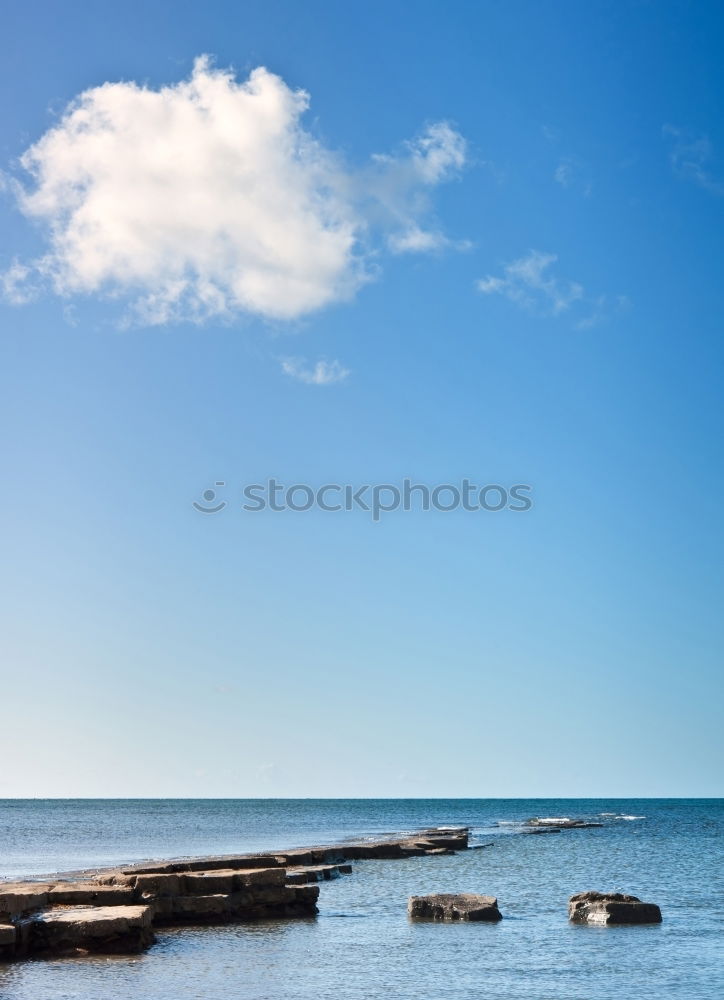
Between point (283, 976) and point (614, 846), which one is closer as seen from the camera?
point (283, 976)

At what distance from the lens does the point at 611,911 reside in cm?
2489

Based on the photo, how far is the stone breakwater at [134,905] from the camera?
20.5 metres

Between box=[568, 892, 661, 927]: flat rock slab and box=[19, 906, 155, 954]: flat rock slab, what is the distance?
10.6 metres

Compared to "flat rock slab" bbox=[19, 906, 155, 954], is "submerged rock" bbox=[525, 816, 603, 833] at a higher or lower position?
lower

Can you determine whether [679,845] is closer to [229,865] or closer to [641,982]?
[229,865]

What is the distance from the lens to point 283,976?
19141 mm

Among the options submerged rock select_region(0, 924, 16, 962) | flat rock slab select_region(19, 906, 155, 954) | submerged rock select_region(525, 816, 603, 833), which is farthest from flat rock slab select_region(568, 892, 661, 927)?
submerged rock select_region(525, 816, 603, 833)

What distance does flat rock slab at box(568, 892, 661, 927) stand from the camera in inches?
978

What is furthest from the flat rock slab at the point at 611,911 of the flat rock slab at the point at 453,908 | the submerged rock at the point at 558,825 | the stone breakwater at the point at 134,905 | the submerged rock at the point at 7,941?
the submerged rock at the point at 558,825

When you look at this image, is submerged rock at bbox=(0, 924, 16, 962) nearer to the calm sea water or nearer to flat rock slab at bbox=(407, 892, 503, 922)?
the calm sea water

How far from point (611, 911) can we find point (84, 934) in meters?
→ 12.2

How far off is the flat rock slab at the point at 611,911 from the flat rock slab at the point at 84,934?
1061 centimetres

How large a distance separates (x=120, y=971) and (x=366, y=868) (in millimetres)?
24644

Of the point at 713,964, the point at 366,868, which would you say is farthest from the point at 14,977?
the point at 366,868
